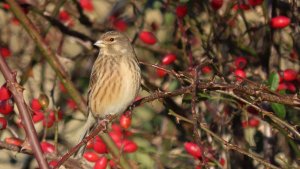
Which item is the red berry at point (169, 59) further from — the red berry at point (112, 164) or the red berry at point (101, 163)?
the red berry at point (101, 163)

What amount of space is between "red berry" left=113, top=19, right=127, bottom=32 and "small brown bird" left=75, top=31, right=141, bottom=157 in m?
0.71

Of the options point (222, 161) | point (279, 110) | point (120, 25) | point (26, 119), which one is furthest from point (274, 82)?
point (120, 25)

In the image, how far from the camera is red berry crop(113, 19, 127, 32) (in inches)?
199

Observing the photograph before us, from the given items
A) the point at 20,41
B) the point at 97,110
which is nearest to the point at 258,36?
the point at 97,110

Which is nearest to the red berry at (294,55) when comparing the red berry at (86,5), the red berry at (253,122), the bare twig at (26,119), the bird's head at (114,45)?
the red berry at (253,122)

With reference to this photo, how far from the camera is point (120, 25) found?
16.9ft

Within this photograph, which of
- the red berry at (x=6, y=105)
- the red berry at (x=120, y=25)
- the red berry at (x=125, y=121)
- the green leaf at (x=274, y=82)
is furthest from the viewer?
the red berry at (x=120, y=25)

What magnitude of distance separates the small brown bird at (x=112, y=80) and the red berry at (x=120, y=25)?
710 millimetres

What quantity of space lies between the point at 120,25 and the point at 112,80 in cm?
119

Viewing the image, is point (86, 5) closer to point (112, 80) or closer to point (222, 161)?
point (112, 80)

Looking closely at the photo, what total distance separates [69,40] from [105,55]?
0.74 metres

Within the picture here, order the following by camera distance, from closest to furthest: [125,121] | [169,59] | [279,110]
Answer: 1. [279,110]
2. [125,121]
3. [169,59]

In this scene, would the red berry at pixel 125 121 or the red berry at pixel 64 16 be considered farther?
the red berry at pixel 64 16

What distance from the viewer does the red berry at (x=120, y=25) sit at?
5.05 metres
